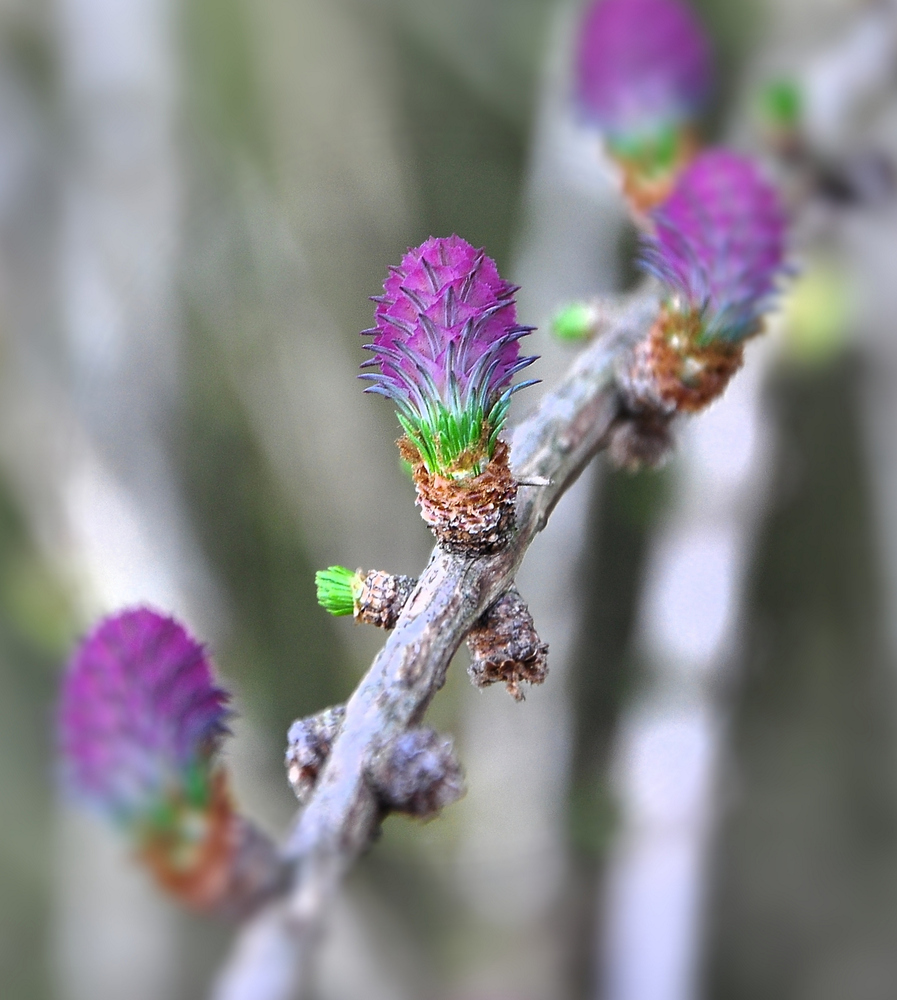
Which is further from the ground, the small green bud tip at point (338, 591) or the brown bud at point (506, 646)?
the small green bud tip at point (338, 591)

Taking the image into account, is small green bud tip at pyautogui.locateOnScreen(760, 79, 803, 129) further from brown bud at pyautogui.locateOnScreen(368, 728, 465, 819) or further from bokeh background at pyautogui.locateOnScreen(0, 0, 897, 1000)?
brown bud at pyautogui.locateOnScreen(368, 728, 465, 819)

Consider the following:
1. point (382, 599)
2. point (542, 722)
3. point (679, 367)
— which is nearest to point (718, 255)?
point (679, 367)

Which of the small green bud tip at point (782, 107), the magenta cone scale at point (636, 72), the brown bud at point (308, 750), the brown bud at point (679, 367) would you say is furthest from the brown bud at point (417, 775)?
the small green bud tip at point (782, 107)

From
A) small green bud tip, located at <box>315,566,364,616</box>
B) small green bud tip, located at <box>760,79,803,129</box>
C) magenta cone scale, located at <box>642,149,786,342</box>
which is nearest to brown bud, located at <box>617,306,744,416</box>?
magenta cone scale, located at <box>642,149,786,342</box>

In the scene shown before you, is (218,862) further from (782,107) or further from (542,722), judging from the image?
(782,107)

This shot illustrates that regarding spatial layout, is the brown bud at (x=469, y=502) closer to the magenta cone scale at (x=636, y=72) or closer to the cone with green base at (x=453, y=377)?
the cone with green base at (x=453, y=377)

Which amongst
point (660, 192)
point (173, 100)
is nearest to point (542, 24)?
point (173, 100)

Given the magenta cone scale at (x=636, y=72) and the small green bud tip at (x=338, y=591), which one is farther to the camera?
the magenta cone scale at (x=636, y=72)

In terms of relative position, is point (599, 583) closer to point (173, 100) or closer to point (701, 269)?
point (701, 269)
